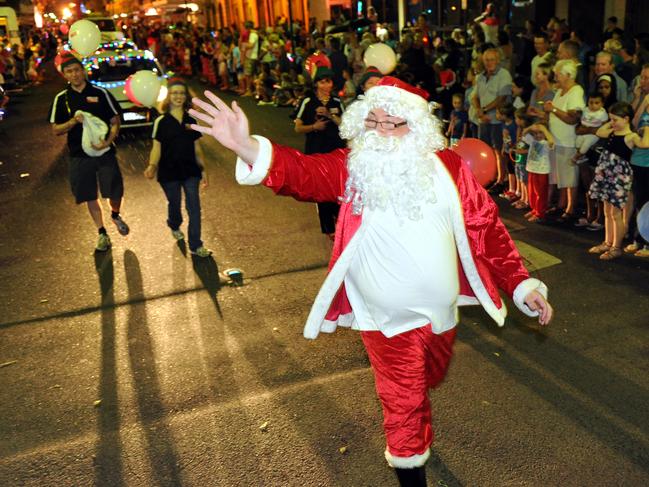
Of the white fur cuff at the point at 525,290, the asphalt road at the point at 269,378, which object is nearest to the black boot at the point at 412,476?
the asphalt road at the point at 269,378

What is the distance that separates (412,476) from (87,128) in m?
5.43

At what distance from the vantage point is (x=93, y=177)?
25.3 feet

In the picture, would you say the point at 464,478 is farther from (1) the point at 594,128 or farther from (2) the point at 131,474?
(1) the point at 594,128

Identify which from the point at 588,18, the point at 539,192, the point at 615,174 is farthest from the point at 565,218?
the point at 588,18

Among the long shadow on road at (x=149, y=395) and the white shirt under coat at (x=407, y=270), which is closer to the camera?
the white shirt under coat at (x=407, y=270)

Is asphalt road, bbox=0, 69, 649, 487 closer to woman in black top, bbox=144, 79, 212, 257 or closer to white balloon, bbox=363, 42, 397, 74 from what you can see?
woman in black top, bbox=144, 79, 212, 257

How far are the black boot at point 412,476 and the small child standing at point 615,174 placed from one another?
4159mm

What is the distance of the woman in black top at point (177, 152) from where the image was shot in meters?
7.21

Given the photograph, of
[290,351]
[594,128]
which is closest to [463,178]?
[290,351]

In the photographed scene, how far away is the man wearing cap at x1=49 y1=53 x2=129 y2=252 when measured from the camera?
24.1 ft

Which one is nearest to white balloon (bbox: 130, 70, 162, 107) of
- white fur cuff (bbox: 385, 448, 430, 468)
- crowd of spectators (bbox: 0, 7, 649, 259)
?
crowd of spectators (bbox: 0, 7, 649, 259)

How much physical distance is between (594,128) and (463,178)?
455 cm

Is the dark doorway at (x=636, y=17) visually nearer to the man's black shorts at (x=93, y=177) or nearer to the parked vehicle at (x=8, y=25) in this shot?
the man's black shorts at (x=93, y=177)

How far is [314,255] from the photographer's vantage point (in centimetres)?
747
